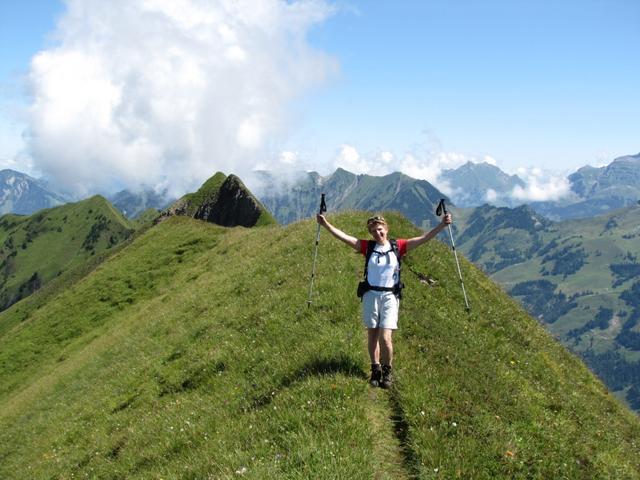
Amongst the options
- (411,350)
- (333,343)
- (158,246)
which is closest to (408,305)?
(411,350)

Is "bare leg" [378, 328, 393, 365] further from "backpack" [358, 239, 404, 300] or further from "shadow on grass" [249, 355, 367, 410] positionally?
"backpack" [358, 239, 404, 300]

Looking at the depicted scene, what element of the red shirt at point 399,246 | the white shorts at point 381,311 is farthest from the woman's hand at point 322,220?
the white shorts at point 381,311

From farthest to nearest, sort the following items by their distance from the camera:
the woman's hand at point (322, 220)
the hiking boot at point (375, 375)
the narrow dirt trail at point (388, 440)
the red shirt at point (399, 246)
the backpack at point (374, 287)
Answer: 1. the woman's hand at point (322, 220)
2. the red shirt at point (399, 246)
3. the backpack at point (374, 287)
4. the hiking boot at point (375, 375)
5. the narrow dirt trail at point (388, 440)

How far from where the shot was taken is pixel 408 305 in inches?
688

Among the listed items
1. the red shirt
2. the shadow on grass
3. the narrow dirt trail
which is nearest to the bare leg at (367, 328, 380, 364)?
the shadow on grass

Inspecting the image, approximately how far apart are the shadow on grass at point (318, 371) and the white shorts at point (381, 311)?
1.29 m

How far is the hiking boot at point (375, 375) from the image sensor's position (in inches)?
451

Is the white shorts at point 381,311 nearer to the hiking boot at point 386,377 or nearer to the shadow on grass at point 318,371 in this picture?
the hiking boot at point 386,377

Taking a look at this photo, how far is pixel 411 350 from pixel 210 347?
7950mm

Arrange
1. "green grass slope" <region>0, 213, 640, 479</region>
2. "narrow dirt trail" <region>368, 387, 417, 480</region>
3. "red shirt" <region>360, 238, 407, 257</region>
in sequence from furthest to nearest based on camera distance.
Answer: "red shirt" <region>360, 238, 407, 257</region> < "green grass slope" <region>0, 213, 640, 479</region> < "narrow dirt trail" <region>368, 387, 417, 480</region>

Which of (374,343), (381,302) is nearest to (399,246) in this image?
(381,302)

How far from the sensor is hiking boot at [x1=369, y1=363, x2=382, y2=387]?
451 inches

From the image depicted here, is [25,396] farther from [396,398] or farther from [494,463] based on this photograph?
[494,463]

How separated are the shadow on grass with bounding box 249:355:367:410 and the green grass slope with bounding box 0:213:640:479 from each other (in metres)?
0.05
